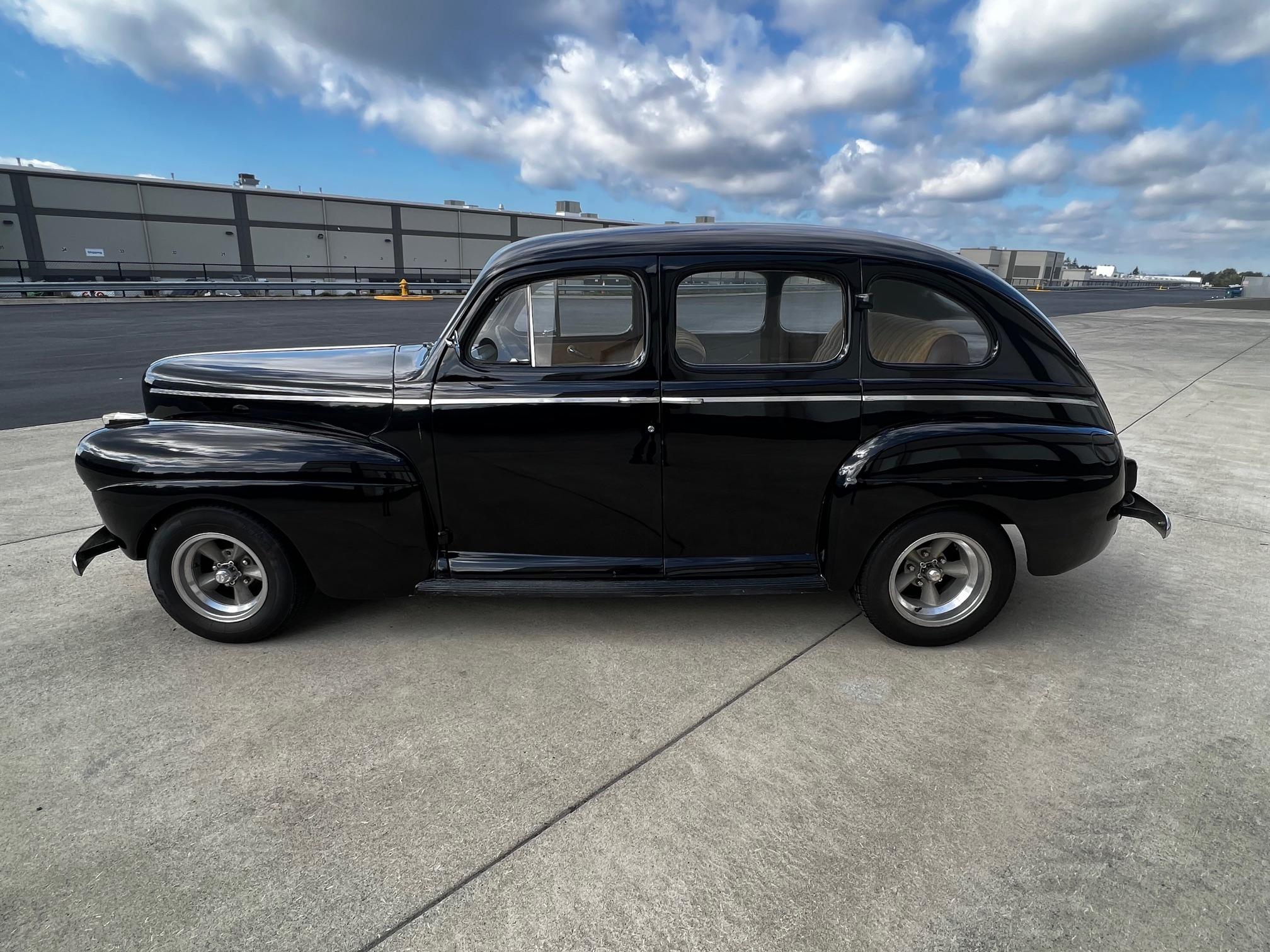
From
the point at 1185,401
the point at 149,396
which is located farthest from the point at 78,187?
the point at 1185,401

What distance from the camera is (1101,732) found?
279 cm

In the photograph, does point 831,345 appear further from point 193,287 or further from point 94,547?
point 193,287

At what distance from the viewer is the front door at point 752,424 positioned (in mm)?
3188

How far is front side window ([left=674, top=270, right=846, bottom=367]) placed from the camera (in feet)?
10.7

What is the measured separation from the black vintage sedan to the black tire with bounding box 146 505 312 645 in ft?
0.04

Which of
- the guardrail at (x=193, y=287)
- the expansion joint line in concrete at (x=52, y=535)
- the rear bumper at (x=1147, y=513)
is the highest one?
the guardrail at (x=193, y=287)

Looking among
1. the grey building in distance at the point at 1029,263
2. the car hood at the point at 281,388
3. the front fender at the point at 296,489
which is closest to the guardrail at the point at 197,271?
the car hood at the point at 281,388

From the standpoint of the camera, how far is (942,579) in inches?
134

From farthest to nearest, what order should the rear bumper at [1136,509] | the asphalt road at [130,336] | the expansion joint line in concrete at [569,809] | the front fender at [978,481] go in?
the asphalt road at [130,336] < the rear bumper at [1136,509] < the front fender at [978,481] < the expansion joint line in concrete at [569,809]

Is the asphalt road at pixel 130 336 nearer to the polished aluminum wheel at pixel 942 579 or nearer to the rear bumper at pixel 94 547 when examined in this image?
the rear bumper at pixel 94 547

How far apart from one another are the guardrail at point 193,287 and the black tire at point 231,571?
18.7 metres

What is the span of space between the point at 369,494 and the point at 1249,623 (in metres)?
4.29

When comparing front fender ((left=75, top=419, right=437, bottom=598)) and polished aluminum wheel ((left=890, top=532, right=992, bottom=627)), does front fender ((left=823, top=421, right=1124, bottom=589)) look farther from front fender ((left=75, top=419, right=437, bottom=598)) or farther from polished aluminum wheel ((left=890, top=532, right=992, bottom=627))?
front fender ((left=75, top=419, right=437, bottom=598))

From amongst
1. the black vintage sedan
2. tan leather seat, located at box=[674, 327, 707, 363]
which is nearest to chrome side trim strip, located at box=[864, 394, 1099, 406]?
the black vintage sedan
